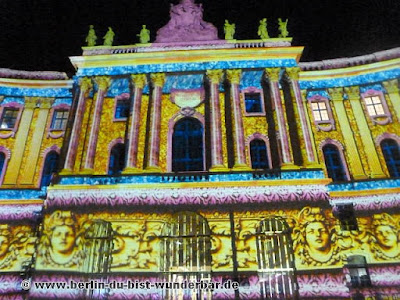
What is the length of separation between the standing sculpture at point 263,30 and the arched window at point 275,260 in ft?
35.3

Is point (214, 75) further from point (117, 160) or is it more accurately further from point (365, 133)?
point (365, 133)

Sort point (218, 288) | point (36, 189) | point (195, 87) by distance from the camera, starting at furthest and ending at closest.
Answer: point (195, 87) < point (36, 189) < point (218, 288)

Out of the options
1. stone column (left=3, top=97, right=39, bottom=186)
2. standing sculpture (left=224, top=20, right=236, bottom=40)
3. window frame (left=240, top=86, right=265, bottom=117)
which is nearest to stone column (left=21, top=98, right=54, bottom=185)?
stone column (left=3, top=97, right=39, bottom=186)

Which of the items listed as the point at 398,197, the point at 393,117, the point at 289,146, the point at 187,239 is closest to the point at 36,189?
the point at 187,239

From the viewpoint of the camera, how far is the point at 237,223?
15789 millimetres

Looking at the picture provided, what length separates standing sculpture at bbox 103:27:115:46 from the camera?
21000 mm

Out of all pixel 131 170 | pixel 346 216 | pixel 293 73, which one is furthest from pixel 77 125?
pixel 346 216

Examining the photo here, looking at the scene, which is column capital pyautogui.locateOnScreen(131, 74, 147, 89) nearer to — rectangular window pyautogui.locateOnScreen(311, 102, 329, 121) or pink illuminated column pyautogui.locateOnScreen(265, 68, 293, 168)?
pink illuminated column pyautogui.locateOnScreen(265, 68, 293, 168)

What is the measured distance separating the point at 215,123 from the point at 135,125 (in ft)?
13.5

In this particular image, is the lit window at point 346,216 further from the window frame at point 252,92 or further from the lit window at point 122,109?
the lit window at point 122,109

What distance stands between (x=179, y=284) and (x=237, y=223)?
355 centimetres

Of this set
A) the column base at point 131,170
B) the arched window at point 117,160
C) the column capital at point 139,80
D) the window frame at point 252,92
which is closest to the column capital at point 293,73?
the window frame at point 252,92

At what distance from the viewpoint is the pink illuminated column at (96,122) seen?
17795 mm

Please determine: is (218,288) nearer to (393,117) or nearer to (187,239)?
(187,239)
